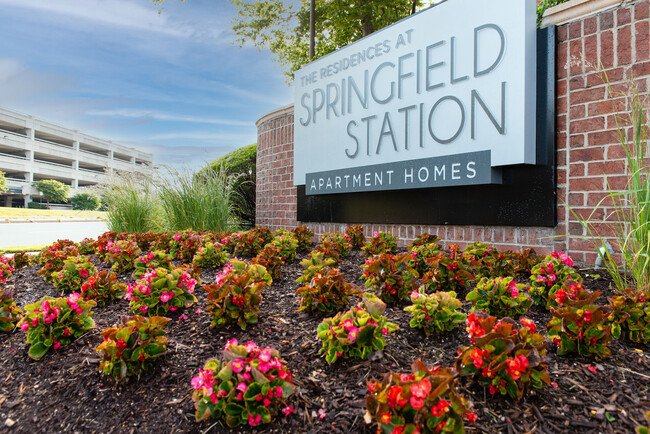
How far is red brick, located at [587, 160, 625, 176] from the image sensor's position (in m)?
2.45

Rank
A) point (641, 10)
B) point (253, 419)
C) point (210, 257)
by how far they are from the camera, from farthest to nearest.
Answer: point (210, 257)
point (641, 10)
point (253, 419)

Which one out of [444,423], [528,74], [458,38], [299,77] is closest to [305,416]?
[444,423]

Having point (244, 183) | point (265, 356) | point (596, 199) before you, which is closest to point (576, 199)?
point (596, 199)

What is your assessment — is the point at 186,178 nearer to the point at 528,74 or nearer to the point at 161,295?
the point at 161,295

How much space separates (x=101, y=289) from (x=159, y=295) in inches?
22.9

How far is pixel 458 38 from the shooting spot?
3.08 m

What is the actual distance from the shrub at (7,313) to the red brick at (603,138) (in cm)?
369

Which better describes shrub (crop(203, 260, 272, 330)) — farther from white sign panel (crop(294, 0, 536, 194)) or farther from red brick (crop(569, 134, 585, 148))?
red brick (crop(569, 134, 585, 148))

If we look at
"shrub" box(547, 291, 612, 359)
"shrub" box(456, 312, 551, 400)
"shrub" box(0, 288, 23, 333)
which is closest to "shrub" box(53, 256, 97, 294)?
"shrub" box(0, 288, 23, 333)

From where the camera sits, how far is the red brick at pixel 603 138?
97.7 inches

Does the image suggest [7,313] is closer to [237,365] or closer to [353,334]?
[237,365]

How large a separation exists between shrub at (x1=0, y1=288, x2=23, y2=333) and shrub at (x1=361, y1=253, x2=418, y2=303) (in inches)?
75.9

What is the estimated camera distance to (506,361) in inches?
45.8

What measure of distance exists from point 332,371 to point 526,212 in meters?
2.13
